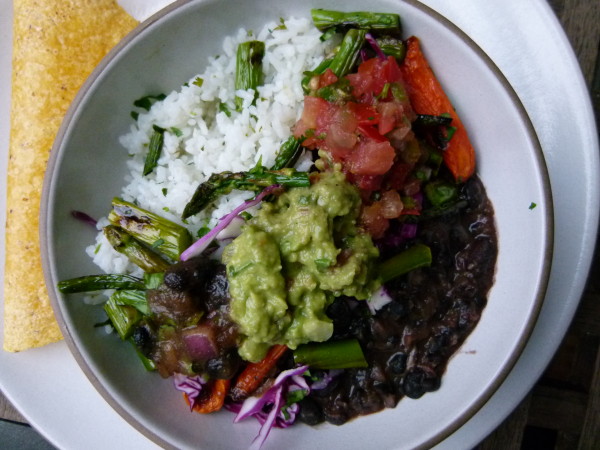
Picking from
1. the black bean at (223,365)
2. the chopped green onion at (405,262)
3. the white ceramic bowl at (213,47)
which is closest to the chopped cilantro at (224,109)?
the white ceramic bowl at (213,47)

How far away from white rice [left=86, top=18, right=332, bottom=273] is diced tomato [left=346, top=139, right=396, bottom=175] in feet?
1.65

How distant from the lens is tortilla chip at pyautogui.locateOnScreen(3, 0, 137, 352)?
2.94 metres

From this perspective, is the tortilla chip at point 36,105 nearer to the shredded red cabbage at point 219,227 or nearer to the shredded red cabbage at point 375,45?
the shredded red cabbage at point 219,227

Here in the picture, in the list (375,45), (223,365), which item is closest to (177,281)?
(223,365)

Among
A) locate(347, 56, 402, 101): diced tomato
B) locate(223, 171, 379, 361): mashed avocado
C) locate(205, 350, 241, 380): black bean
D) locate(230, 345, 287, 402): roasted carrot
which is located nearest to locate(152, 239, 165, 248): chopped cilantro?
locate(223, 171, 379, 361): mashed avocado

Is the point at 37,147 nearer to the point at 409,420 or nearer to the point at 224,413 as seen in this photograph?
the point at 224,413

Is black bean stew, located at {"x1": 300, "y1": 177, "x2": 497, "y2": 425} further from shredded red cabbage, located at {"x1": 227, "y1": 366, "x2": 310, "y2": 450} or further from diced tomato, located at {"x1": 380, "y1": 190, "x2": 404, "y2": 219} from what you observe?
diced tomato, located at {"x1": 380, "y1": 190, "x2": 404, "y2": 219}

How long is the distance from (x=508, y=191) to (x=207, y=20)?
5.59 feet

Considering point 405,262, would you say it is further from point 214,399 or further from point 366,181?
point 214,399

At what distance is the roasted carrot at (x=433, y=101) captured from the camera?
8.86 feet

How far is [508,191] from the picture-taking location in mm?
2668

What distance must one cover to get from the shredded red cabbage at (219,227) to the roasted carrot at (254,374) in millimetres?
607

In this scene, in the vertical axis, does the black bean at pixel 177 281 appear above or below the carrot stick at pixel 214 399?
above

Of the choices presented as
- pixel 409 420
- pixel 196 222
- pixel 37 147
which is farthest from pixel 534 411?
pixel 37 147
